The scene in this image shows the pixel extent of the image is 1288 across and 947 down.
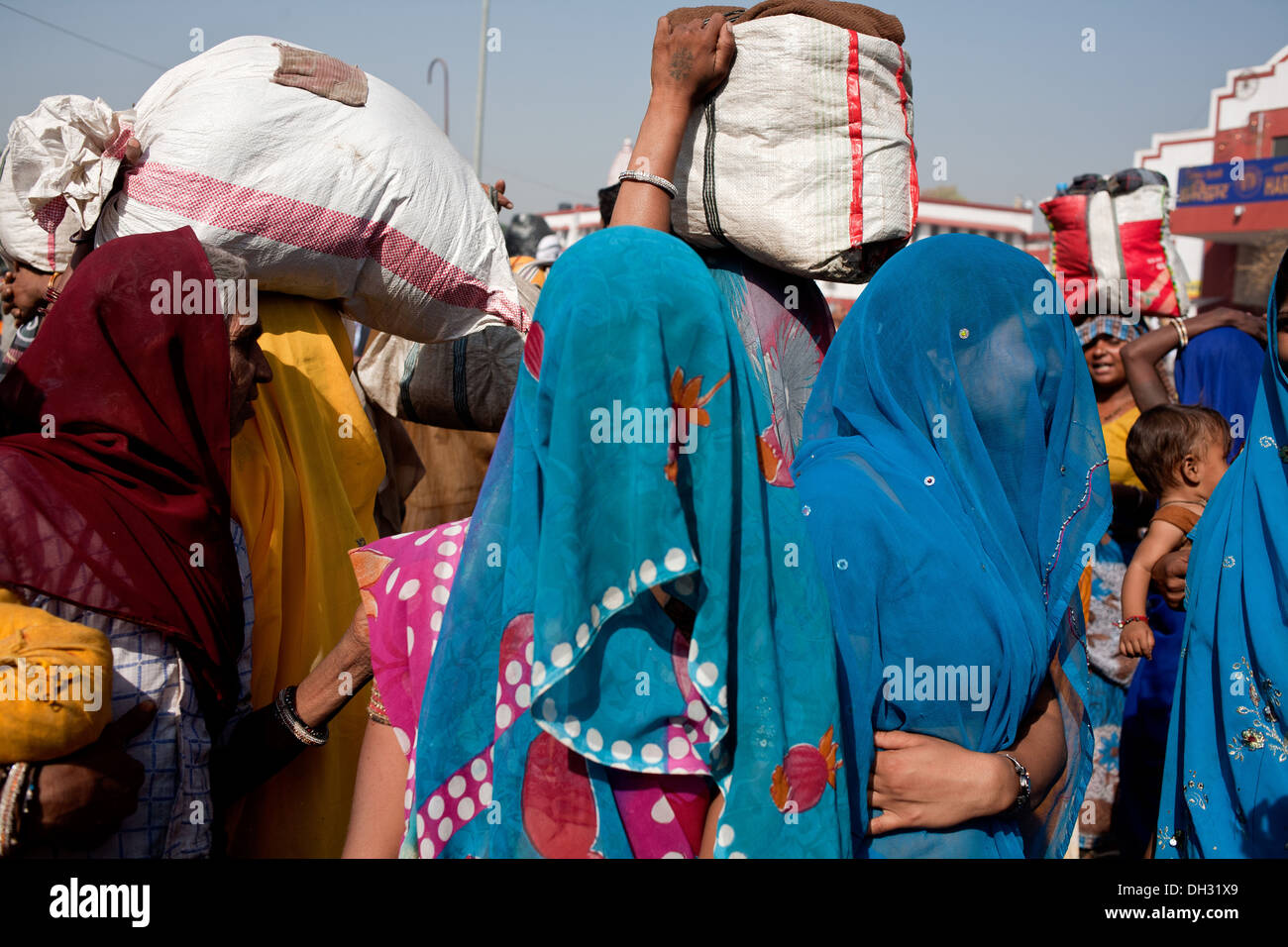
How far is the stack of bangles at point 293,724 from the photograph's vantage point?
1.82 metres

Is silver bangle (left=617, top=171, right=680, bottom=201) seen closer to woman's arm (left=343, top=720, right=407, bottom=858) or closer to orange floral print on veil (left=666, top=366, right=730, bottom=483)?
orange floral print on veil (left=666, top=366, right=730, bottom=483)

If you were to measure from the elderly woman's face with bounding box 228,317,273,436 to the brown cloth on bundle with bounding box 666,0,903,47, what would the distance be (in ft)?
3.43

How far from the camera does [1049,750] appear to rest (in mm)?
1673

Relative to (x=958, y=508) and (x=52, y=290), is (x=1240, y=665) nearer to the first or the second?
(x=958, y=508)

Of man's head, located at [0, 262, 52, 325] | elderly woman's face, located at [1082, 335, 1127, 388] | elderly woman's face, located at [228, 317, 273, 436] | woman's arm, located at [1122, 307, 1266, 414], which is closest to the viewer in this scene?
elderly woman's face, located at [228, 317, 273, 436]

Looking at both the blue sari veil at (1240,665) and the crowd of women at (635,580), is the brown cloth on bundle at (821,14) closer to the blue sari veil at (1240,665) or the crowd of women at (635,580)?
the crowd of women at (635,580)

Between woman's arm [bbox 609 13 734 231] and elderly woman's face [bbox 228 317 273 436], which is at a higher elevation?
woman's arm [bbox 609 13 734 231]

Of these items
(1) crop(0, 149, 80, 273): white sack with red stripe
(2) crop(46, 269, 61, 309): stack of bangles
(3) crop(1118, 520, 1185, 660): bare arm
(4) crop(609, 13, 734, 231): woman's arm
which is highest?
(4) crop(609, 13, 734, 231): woman's arm

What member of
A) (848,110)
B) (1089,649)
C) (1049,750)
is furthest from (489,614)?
(1089,649)

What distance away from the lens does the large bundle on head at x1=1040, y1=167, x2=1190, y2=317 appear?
4273 mm

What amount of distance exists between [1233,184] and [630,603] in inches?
541

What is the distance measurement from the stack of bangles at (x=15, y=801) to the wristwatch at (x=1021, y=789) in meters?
1.47

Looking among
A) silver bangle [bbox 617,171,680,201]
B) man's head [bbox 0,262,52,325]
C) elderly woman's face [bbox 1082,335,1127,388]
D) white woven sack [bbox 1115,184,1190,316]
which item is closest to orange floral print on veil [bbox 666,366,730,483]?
silver bangle [bbox 617,171,680,201]

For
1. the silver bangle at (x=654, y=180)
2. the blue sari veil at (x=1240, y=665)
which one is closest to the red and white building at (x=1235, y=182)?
the blue sari veil at (x=1240, y=665)
